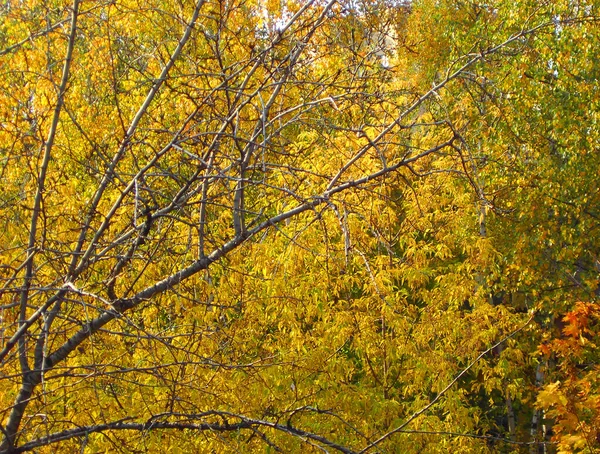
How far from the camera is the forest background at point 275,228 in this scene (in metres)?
3.10

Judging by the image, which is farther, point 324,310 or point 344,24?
point 324,310

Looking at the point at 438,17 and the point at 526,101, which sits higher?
the point at 438,17

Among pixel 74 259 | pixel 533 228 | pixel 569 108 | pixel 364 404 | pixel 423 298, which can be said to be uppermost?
pixel 569 108

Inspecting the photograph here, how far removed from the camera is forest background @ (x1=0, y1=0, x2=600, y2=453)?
3.10m

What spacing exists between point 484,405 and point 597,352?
135 inches

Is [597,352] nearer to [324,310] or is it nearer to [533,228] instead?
[533,228]

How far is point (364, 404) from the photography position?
22.2 ft

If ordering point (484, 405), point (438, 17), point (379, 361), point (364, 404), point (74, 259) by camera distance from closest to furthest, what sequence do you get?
1. point (74, 259)
2. point (364, 404)
3. point (379, 361)
4. point (484, 405)
5. point (438, 17)

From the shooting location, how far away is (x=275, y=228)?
373 cm

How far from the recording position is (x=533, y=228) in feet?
34.7

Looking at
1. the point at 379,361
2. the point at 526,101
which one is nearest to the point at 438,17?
the point at 526,101

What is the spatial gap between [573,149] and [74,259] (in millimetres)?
7991

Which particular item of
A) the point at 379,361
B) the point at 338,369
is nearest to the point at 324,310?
the point at 338,369

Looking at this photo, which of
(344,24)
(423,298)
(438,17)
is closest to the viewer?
(344,24)
